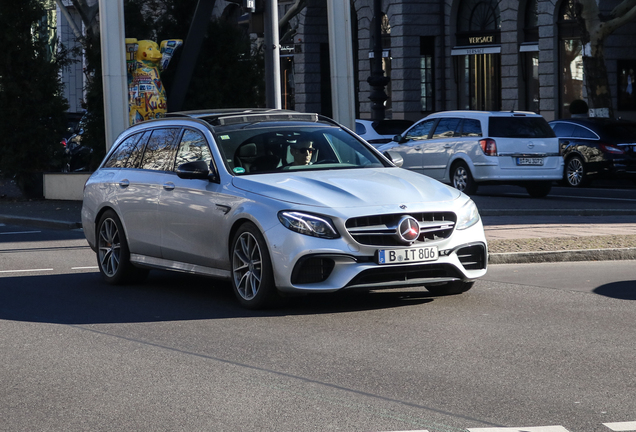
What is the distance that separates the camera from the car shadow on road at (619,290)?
934cm

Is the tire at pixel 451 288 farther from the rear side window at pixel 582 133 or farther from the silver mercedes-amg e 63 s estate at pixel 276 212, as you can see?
the rear side window at pixel 582 133

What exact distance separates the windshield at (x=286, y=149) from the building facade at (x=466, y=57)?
25.1 meters

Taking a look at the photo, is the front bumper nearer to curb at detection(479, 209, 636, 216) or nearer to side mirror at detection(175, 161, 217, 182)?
side mirror at detection(175, 161, 217, 182)

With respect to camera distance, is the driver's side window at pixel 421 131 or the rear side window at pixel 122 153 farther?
the driver's side window at pixel 421 131

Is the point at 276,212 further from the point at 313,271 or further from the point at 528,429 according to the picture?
the point at 528,429

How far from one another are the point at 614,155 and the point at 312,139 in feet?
53.8

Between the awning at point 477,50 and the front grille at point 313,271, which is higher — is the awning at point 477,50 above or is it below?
above

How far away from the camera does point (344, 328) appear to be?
7.91 metres

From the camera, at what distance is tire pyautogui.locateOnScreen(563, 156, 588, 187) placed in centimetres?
2486

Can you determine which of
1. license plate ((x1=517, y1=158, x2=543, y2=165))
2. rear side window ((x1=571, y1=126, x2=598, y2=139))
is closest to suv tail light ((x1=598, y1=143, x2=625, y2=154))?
rear side window ((x1=571, y1=126, x2=598, y2=139))

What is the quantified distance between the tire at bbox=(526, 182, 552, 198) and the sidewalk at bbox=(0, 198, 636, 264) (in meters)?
4.36

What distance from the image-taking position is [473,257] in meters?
8.94

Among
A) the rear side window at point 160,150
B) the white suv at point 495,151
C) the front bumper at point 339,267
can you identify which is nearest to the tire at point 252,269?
the front bumper at point 339,267

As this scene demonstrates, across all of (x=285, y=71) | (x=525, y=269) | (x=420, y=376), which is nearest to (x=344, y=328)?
(x=420, y=376)
